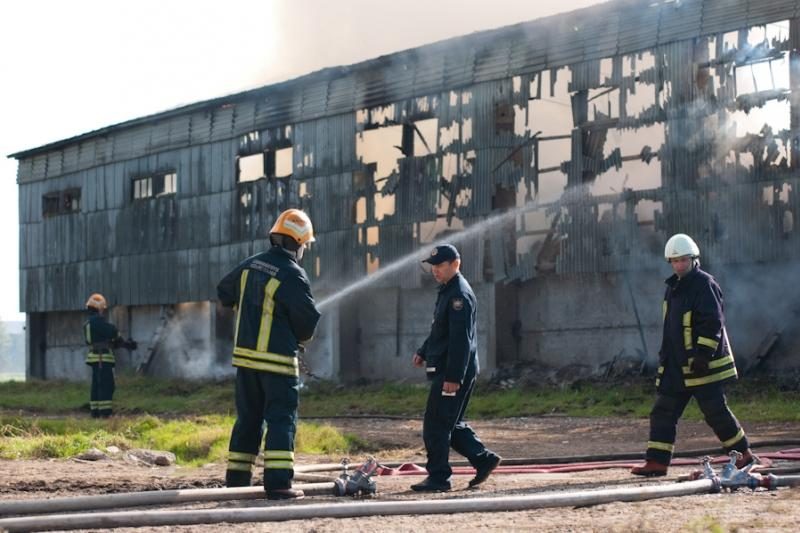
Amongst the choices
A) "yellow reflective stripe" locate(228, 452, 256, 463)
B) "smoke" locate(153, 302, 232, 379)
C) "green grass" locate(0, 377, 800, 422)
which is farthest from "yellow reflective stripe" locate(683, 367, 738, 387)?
"smoke" locate(153, 302, 232, 379)

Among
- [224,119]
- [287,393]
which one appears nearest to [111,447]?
[287,393]

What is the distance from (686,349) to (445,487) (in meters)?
2.05

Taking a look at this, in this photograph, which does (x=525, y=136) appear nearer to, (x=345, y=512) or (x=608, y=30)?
(x=608, y=30)

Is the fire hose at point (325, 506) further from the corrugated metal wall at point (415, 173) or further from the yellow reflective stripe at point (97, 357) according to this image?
the corrugated metal wall at point (415, 173)

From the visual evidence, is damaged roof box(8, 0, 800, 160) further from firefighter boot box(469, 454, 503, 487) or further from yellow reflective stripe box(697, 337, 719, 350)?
firefighter boot box(469, 454, 503, 487)

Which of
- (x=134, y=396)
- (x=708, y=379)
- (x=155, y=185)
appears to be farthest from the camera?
(x=155, y=185)

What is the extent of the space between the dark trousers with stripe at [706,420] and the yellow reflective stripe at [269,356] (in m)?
2.79

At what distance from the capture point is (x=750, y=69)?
2044cm

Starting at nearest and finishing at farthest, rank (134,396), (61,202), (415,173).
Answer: (415,173) < (134,396) < (61,202)

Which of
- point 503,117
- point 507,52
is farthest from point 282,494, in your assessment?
point 507,52

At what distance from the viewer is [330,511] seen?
21.4 feet

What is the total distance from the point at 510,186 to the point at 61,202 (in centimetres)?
1787

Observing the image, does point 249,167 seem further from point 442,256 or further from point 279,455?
point 279,455

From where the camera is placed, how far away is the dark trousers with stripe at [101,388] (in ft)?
60.3
